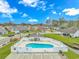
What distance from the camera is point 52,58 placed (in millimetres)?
24750

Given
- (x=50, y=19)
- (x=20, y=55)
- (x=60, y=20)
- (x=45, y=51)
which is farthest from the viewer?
(x=50, y=19)

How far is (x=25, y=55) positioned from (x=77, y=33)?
28786 mm

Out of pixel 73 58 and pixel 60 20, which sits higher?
pixel 60 20

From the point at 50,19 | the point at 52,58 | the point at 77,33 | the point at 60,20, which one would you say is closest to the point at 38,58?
the point at 52,58

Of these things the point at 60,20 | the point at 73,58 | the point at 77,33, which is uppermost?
the point at 60,20

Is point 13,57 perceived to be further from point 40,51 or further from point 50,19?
point 50,19

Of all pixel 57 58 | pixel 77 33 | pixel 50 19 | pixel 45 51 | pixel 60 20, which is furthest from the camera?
pixel 50 19

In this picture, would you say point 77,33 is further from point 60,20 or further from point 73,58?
point 60,20

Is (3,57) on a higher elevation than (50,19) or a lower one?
lower

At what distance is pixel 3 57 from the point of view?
84.2 ft

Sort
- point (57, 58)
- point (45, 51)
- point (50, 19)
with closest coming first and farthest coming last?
point (57, 58)
point (45, 51)
point (50, 19)

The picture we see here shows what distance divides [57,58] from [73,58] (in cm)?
285

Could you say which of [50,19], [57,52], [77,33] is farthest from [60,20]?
[57,52]

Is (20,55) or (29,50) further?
(29,50)
